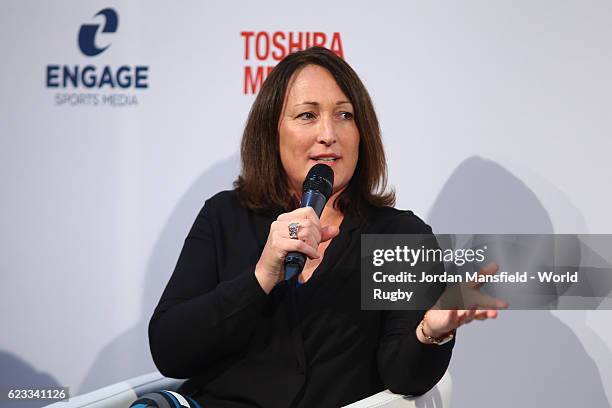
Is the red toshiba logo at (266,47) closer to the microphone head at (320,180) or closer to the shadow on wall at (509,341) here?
the shadow on wall at (509,341)

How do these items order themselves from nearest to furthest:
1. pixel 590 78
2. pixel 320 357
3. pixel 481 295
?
pixel 481 295 < pixel 320 357 < pixel 590 78

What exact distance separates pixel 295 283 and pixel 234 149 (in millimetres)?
1030

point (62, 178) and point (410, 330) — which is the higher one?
point (62, 178)

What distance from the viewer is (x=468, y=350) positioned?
2404mm

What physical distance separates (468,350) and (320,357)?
3.55 feet

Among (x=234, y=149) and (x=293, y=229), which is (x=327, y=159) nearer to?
(x=293, y=229)

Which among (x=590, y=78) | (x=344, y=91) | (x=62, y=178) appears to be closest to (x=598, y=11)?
(x=590, y=78)

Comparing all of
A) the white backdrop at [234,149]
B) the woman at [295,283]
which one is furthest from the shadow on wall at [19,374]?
the woman at [295,283]

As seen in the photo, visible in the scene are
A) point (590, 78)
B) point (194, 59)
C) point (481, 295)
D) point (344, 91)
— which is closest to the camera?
point (481, 295)

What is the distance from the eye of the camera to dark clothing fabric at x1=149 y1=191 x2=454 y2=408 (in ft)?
4.60

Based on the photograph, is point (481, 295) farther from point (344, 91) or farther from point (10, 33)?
point (10, 33)

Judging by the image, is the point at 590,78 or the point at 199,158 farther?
the point at 199,158

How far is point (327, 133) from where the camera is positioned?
158 centimetres

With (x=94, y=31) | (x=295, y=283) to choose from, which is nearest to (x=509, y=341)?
(x=295, y=283)
